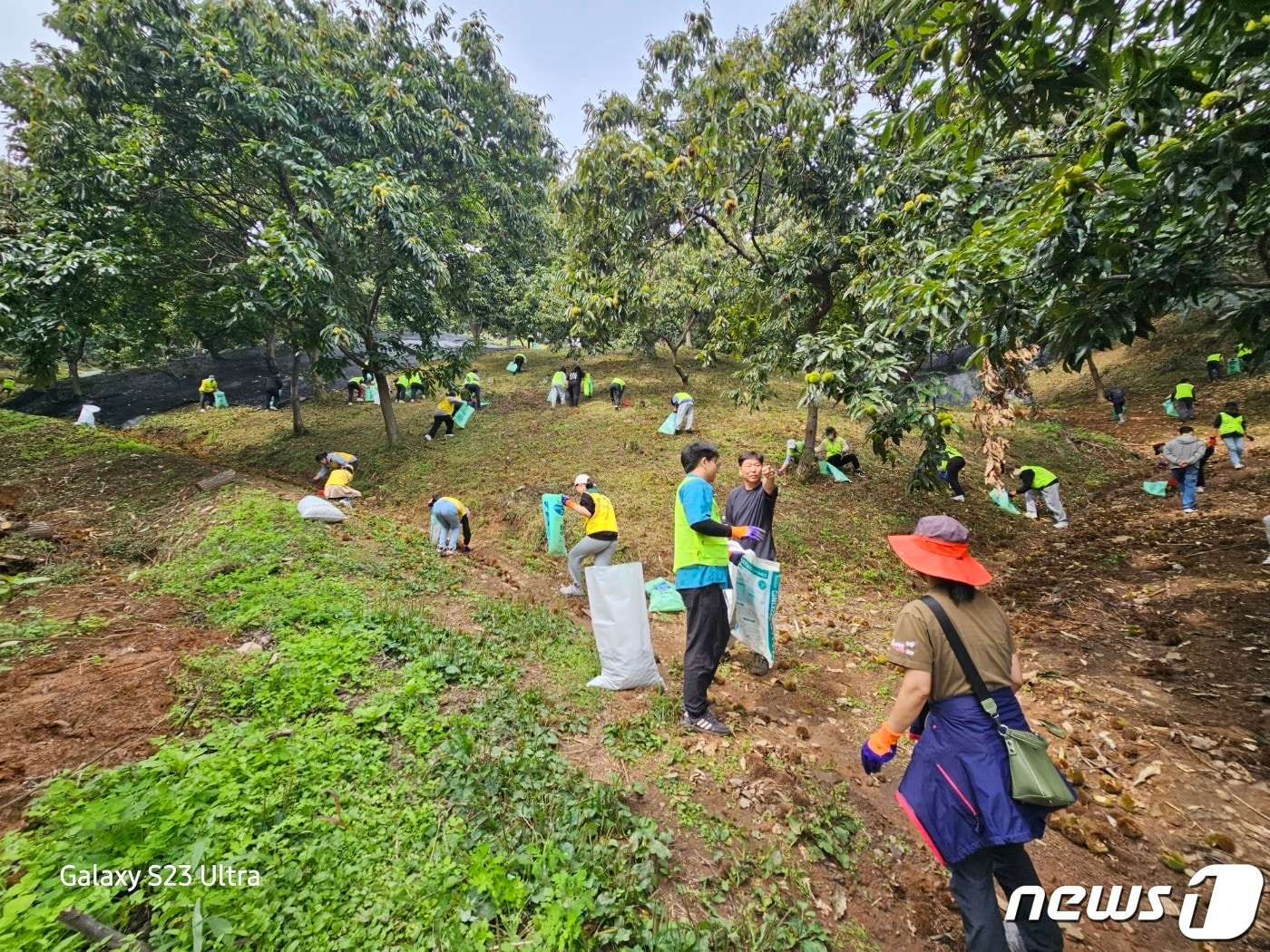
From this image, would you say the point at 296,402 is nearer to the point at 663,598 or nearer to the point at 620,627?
the point at 663,598

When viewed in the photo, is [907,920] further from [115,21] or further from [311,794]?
[115,21]

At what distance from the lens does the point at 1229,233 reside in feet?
11.4

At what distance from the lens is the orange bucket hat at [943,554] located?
6.96 feet

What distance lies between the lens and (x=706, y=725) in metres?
3.55

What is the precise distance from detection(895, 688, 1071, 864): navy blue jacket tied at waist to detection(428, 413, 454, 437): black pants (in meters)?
13.8

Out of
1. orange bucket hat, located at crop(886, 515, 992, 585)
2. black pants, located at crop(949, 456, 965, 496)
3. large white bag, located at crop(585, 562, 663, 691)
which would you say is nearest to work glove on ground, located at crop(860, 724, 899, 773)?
orange bucket hat, located at crop(886, 515, 992, 585)

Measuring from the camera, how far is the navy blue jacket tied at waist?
1.95 m

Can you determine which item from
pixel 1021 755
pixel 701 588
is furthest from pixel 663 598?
pixel 1021 755

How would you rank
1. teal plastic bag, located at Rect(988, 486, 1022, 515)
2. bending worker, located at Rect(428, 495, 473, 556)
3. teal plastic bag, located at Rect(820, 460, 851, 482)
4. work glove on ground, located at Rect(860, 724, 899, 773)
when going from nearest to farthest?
1. work glove on ground, located at Rect(860, 724, 899, 773)
2. bending worker, located at Rect(428, 495, 473, 556)
3. teal plastic bag, located at Rect(988, 486, 1022, 515)
4. teal plastic bag, located at Rect(820, 460, 851, 482)

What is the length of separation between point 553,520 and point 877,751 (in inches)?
229

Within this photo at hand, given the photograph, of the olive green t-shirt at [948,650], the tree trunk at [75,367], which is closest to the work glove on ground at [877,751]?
the olive green t-shirt at [948,650]

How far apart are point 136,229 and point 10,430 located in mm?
5137

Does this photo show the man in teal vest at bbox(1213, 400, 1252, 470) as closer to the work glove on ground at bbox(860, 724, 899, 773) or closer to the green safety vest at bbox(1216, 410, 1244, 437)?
the green safety vest at bbox(1216, 410, 1244, 437)

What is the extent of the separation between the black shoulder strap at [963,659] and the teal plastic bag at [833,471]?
348 inches
